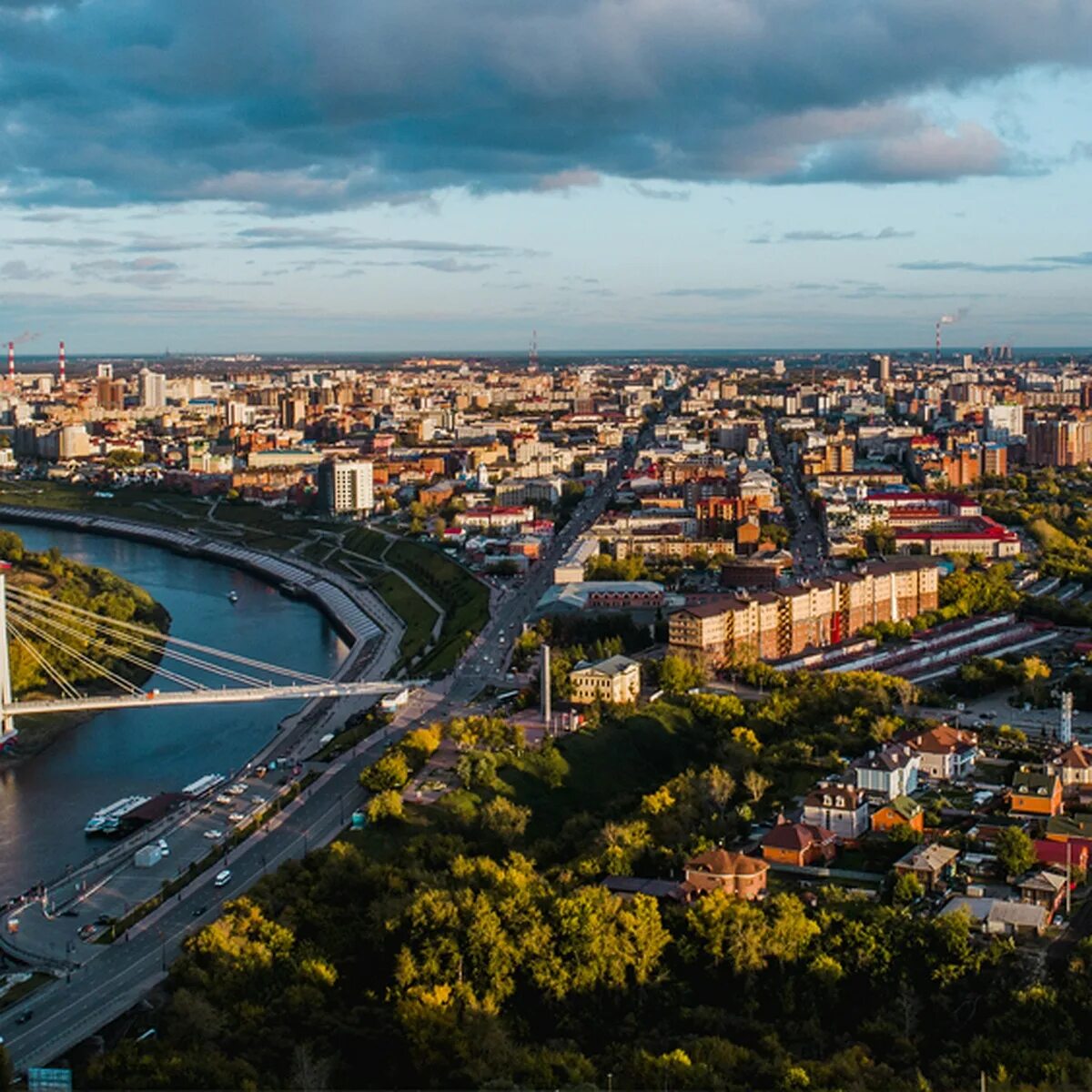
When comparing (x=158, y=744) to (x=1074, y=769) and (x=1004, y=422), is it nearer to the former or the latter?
(x=1074, y=769)

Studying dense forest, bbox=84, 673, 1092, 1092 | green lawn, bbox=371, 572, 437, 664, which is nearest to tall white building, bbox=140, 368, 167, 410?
green lawn, bbox=371, 572, 437, 664

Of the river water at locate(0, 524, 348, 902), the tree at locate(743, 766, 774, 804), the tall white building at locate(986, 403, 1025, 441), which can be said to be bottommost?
the river water at locate(0, 524, 348, 902)

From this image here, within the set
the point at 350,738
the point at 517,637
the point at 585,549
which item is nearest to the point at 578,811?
the point at 350,738

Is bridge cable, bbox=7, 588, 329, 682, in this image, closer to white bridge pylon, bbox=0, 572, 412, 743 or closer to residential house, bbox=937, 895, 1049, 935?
white bridge pylon, bbox=0, 572, 412, 743

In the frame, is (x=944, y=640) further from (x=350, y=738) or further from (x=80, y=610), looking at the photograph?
(x=80, y=610)

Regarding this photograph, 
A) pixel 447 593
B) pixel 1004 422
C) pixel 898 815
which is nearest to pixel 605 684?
pixel 898 815

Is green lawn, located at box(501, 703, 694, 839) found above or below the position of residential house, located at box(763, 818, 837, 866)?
below
